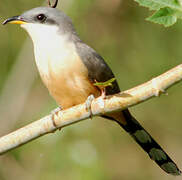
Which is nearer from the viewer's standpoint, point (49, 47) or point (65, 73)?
point (65, 73)

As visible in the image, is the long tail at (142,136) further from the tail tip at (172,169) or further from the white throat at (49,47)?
the white throat at (49,47)

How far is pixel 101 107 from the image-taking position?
143 inches

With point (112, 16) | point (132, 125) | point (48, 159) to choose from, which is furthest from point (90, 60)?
point (112, 16)

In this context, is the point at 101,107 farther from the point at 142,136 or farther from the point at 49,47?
the point at 142,136

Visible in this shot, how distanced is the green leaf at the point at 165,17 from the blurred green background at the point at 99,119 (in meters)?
3.42

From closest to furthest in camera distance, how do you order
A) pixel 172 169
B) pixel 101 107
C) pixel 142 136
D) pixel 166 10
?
pixel 166 10
pixel 101 107
pixel 172 169
pixel 142 136

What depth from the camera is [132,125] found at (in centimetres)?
506

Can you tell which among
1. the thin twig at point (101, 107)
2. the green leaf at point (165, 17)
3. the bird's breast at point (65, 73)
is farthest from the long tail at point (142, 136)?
the green leaf at point (165, 17)

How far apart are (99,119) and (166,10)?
16.6 ft

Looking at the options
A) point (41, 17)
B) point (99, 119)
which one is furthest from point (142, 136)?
point (99, 119)

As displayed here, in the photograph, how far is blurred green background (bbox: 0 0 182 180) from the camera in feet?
21.6

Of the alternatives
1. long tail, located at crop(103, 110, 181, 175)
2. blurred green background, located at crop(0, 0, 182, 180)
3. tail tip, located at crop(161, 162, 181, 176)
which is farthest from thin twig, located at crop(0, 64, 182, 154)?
blurred green background, located at crop(0, 0, 182, 180)

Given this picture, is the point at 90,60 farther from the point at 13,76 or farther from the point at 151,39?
the point at 151,39

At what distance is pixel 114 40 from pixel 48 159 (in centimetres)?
243
